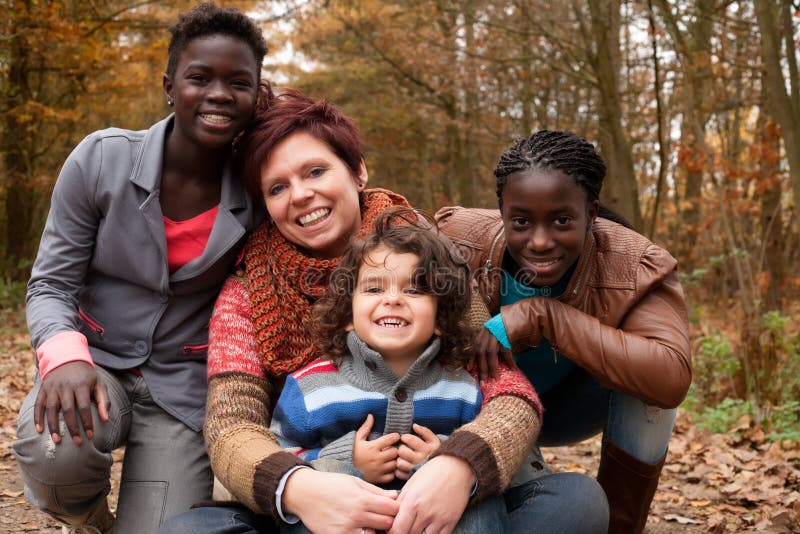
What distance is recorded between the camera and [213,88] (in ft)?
8.96

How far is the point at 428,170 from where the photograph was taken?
17859 mm

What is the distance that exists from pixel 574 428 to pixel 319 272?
128cm

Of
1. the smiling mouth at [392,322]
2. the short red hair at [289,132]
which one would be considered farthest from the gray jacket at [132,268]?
the smiling mouth at [392,322]

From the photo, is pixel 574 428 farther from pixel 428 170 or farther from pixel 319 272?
pixel 428 170

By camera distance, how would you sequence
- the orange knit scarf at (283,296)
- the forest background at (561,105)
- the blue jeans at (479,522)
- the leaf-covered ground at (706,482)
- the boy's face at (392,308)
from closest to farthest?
the blue jeans at (479,522), the boy's face at (392,308), the orange knit scarf at (283,296), the leaf-covered ground at (706,482), the forest background at (561,105)

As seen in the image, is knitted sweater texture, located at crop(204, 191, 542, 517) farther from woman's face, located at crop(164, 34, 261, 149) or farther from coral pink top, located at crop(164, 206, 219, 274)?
woman's face, located at crop(164, 34, 261, 149)

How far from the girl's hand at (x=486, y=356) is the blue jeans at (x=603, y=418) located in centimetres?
61

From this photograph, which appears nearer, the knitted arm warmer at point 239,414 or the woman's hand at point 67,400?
the knitted arm warmer at point 239,414

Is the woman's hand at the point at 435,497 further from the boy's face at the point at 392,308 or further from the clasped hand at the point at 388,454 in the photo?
the boy's face at the point at 392,308

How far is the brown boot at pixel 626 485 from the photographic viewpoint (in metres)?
2.83

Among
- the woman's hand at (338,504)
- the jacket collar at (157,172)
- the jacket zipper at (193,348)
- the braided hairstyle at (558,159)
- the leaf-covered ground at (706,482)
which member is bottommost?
the leaf-covered ground at (706,482)

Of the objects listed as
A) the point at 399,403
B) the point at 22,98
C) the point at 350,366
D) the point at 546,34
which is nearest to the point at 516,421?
the point at 399,403

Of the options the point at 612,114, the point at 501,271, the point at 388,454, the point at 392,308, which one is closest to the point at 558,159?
the point at 501,271

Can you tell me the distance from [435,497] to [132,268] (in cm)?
145
